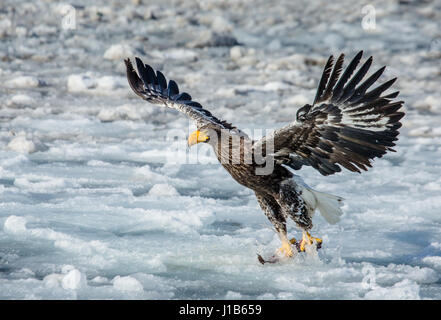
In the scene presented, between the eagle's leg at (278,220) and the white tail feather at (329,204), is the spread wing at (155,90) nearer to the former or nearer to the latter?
the eagle's leg at (278,220)

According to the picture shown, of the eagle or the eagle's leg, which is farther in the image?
the eagle's leg

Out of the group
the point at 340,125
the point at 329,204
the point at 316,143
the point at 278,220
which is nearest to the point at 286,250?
the point at 278,220

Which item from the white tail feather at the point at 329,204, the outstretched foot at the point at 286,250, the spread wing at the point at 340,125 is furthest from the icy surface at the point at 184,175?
the spread wing at the point at 340,125

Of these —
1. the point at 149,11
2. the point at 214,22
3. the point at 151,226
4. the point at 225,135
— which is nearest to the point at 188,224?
the point at 151,226

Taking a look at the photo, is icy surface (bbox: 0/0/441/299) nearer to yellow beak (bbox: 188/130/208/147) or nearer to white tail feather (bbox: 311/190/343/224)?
white tail feather (bbox: 311/190/343/224)

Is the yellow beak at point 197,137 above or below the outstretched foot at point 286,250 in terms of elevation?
above

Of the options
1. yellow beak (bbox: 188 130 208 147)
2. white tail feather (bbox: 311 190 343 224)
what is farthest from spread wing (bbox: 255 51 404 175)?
yellow beak (bbox: 188 130 208 147)
